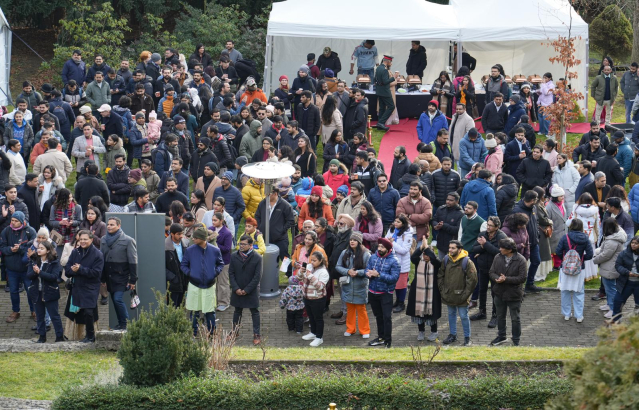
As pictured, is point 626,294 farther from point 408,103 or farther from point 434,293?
point 408,103

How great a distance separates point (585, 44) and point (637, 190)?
8.33 meters

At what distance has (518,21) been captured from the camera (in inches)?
877

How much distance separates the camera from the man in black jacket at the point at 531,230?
1353cm

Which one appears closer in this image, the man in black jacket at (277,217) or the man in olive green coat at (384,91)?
the man in black jacket at (277,217)

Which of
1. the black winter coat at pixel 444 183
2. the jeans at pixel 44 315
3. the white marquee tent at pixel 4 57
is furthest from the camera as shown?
the white marquee tent at pixel 4 57

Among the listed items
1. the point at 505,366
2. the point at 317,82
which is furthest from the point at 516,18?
the point at 505,366

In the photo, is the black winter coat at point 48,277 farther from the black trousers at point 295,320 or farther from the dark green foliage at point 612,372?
the dark green foliage at point 612,372

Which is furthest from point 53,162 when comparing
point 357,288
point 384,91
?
point 384,91

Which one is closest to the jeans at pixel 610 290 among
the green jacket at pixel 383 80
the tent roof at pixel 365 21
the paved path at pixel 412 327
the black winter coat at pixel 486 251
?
the paved path at pixel 412 327

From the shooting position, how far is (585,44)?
22.0 metres

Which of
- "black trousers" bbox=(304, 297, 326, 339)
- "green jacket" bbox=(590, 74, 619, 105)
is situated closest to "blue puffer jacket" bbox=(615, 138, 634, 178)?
"green jacket" bbox=(590, 74, 619, 105)

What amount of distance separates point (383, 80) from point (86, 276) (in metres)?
11.1

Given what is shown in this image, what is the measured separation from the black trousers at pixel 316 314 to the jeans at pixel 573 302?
11.7 ft

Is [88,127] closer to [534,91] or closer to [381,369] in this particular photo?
[381,369]
